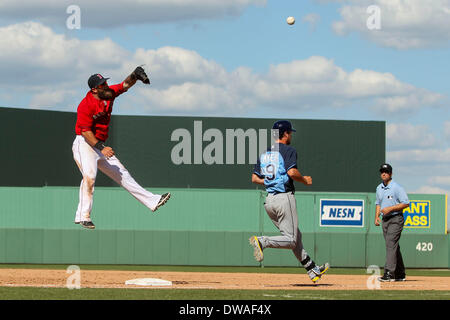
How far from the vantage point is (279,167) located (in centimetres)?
1110

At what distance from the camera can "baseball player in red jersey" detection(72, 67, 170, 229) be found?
37.0ft

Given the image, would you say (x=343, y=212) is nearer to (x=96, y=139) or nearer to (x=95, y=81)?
(x=96, y=139)

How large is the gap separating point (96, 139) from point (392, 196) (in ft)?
19.0

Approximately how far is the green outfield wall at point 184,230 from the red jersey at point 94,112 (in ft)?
42.9

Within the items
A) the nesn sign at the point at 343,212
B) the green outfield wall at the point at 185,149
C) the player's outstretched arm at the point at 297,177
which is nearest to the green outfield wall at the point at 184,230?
the nesn sign at the point at 343,212

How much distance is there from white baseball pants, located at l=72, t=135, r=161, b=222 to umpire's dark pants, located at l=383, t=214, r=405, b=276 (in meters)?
4.68

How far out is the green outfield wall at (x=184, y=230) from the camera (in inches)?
955

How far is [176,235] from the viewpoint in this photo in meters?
24.5

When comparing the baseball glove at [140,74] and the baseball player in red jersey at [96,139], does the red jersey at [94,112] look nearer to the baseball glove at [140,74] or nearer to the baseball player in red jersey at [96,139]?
the baseball player in red jersey at [96,139]

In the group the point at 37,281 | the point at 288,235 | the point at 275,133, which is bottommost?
the point at 37,281

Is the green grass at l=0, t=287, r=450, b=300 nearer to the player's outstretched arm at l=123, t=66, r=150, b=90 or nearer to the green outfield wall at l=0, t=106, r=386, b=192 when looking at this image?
the player's outstretched arm at l=123, t=66, r=150, b=90

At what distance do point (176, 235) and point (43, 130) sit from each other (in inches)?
346
